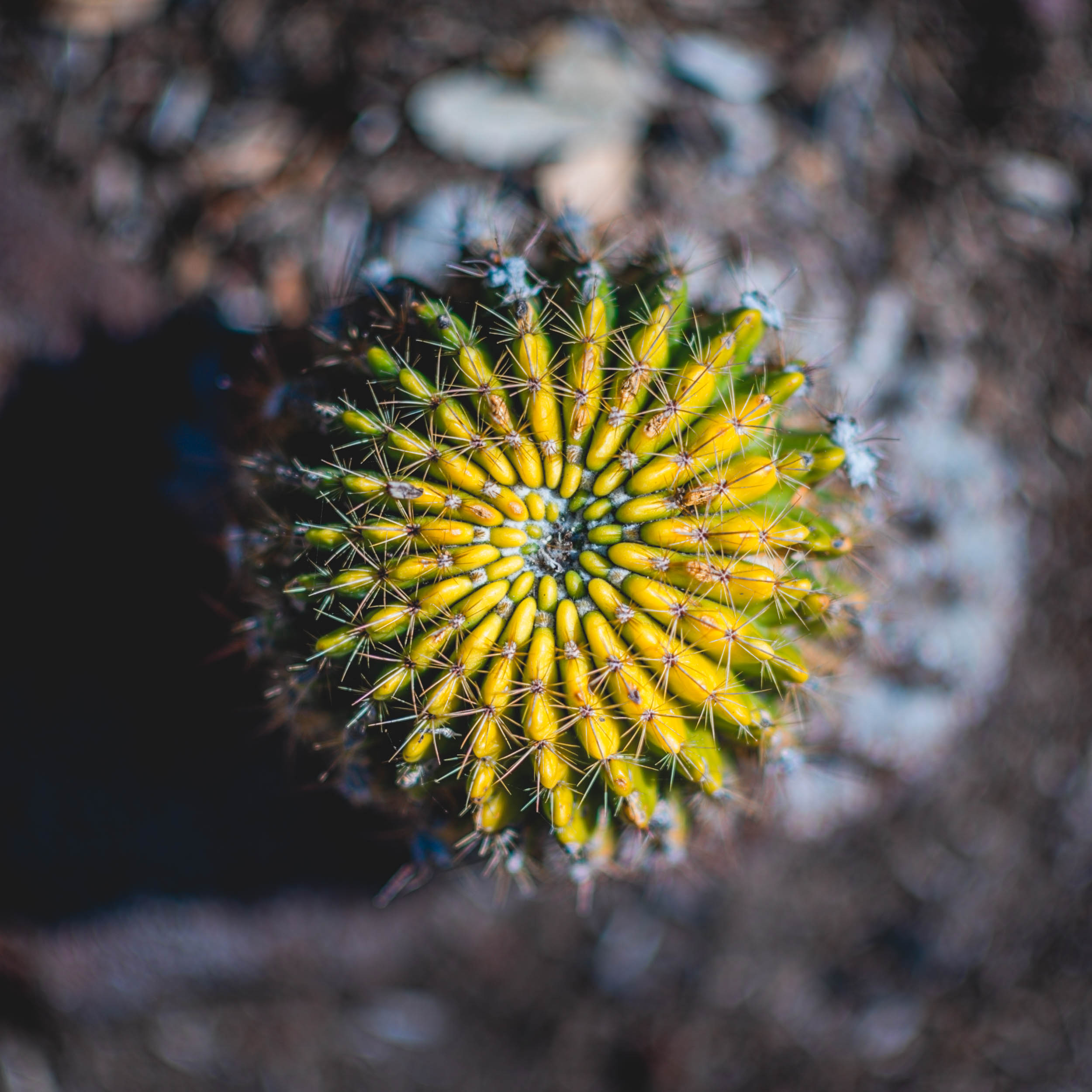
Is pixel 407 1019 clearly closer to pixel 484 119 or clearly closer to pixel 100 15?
pixel 484 119

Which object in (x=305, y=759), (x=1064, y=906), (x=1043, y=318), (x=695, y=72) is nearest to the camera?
(x=305, y=759)

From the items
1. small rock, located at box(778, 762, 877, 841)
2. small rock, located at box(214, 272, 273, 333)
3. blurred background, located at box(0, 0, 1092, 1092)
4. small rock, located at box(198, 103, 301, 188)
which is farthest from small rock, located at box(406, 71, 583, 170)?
small rock, located at box(778, 762, 877, 841)

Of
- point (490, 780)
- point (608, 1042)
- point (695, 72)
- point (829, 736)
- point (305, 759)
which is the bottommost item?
point (608, 1042)

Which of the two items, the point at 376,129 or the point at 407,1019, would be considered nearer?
the point at 376,129

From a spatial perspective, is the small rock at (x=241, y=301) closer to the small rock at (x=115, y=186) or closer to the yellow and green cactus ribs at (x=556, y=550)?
the small rock at (x=115, y=186)

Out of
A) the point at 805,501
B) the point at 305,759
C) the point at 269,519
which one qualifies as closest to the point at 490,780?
the point at 269,519

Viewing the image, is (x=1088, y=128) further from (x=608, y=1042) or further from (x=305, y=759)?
(x=608, y=1042)

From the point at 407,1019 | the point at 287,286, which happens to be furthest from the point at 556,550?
the point at 407,1019
